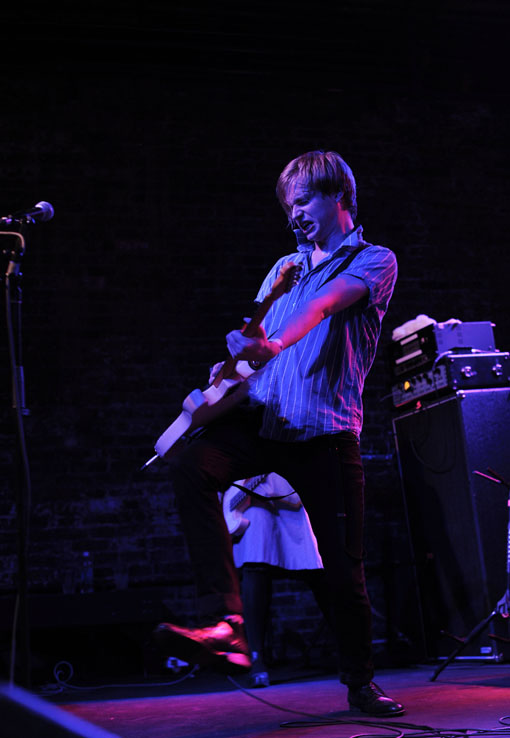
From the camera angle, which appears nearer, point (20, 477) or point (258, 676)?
point (20, 477)

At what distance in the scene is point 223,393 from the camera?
8.90 feet

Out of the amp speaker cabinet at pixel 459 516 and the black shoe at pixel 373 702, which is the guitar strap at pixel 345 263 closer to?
the black shoe at pixel 373 702

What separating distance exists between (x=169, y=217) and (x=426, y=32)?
98.2 inches

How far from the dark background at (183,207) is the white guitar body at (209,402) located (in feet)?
10.1

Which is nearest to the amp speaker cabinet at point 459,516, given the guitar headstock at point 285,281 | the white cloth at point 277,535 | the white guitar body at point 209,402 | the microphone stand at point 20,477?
the white cloth at point 277,535

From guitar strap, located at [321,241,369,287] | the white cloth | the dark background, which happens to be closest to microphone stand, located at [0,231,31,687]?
guitar strap, located at [321,241,369,287]

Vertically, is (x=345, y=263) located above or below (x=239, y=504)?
above

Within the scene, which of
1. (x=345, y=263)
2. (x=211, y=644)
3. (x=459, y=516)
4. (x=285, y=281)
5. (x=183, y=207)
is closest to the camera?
(x=211, y=644)

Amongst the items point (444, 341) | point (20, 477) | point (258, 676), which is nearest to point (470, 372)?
point (444, 341)

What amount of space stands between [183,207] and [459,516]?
10.3 ft

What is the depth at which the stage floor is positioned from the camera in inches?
109

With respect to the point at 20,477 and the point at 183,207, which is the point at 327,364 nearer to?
the point at 20,477

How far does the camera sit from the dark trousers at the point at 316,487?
2521 mm

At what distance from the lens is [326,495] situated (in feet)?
8.99
